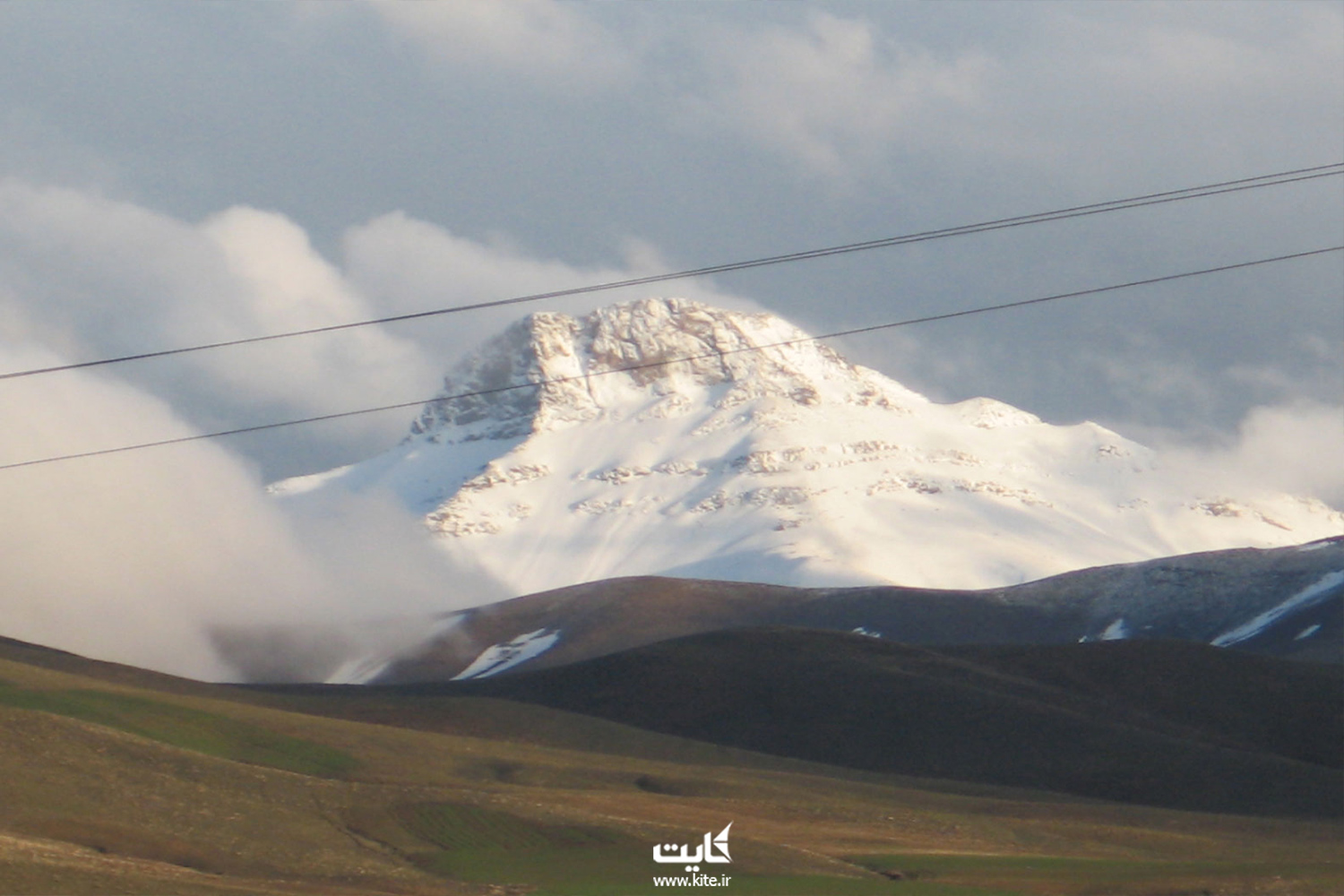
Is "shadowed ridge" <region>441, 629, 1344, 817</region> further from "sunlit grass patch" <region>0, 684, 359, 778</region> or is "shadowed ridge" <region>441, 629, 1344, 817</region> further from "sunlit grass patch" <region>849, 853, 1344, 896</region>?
"sunlit grass patch" <region>0, 684, 359, 778</region>

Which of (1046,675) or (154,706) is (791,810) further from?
(1046,675)

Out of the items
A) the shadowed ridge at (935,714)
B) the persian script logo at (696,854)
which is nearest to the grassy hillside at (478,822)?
the persian script logo at (696,854)

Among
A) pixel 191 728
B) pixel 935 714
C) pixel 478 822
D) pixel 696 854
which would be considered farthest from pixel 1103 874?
pixel 935 714

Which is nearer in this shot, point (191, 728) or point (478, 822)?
point (478, 822)

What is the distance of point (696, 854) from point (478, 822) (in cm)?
886

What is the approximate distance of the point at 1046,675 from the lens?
15038cm

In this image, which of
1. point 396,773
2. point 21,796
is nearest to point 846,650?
point 396,773

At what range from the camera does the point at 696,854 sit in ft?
201

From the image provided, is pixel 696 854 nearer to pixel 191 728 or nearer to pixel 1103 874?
pixel 1103 874

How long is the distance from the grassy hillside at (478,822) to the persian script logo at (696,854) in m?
0.64

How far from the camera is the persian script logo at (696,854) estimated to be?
58.6 m

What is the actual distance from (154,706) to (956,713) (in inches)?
2439

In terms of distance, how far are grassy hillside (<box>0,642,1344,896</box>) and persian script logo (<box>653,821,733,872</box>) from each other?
2.09 ft

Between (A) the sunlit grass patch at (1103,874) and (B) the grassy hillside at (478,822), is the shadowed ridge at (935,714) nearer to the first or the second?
(B) the grassy hillside at (478,822)
